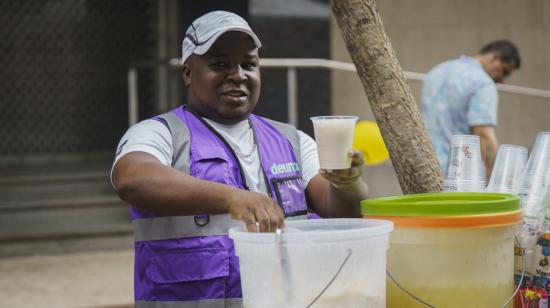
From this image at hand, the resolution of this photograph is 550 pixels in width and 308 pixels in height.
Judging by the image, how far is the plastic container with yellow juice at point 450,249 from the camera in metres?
1.92

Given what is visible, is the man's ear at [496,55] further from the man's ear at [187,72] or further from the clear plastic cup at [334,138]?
the clear plastic cup at [334,138]

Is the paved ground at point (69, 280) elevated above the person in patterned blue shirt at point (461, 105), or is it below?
below

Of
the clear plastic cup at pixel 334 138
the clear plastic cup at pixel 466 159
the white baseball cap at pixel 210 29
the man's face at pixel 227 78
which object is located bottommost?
the clear plastic cup at pixel 466 159

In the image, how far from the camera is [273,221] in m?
1.88

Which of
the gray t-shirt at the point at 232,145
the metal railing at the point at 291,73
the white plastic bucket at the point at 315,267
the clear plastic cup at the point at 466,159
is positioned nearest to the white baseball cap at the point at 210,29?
the gray t-shirt at the point at 232,145

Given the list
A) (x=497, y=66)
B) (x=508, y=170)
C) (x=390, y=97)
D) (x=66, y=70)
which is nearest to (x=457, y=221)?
(x=508, y=170)

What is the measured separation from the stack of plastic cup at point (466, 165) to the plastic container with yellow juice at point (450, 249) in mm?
358

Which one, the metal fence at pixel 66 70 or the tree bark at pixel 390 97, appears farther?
the metal fence at pixel 66 70

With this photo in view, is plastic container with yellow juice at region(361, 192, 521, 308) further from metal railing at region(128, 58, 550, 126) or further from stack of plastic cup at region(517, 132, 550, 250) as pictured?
metal railing at region(128, 58, 550, 126)

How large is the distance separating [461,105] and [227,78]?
11.6 feet

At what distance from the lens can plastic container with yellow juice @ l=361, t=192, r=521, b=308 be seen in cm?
192

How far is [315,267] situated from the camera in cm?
177

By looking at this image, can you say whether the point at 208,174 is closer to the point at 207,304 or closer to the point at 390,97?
the point at 207,304

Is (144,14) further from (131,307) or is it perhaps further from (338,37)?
(131,307)
